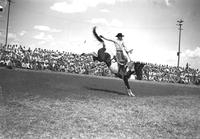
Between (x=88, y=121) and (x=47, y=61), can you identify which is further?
(x=47, y=61)

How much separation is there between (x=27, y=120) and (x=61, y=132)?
3.50 ft

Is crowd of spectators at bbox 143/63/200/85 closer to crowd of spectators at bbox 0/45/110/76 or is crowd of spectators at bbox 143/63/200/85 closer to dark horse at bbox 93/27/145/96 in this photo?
crowd of spectators at bbox 0/45/110/76

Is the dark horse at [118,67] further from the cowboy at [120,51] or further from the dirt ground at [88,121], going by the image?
the dirt ground at [88,121]

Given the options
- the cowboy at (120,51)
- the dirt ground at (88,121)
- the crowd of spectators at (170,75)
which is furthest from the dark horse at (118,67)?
the crowd of spectators at (170,75)

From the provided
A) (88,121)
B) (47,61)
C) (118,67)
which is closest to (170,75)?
(47,61)

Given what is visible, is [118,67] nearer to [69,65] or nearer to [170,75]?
[69,65]

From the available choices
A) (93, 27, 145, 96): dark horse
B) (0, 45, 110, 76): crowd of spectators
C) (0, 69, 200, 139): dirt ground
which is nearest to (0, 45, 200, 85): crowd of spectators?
(0, 45, 110, 76): crowd of spectators

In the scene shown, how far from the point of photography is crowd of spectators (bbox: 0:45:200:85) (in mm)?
25891

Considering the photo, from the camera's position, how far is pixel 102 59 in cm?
1228

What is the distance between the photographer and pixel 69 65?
28750mm

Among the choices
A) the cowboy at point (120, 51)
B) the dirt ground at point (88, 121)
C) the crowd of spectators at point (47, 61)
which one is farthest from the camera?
the crowd of spectators at point (47, 61)

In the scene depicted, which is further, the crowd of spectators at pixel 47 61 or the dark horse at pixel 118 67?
the crowd of spectators at pixel 47 61

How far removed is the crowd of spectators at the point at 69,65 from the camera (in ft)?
84.9

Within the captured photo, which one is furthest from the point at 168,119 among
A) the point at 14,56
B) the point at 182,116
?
the point at 14,56
